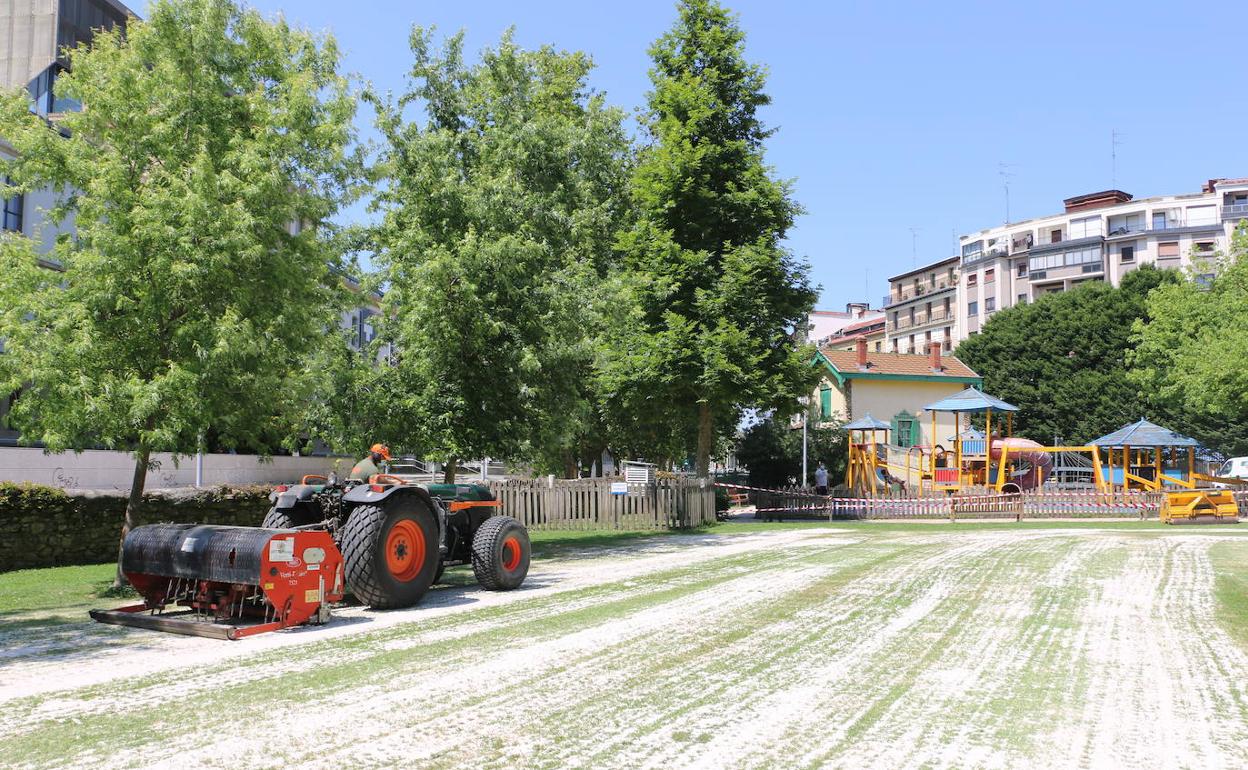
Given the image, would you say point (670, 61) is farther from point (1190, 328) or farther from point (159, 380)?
point (1190, 328)

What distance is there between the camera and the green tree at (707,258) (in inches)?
1053

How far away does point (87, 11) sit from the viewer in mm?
39250

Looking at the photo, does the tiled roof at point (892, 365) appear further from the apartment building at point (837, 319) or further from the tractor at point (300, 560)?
the apartment building at point (837, 319)

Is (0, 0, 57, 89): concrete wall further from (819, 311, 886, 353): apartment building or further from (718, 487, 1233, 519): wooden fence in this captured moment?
(819, 311, 886, 353): apartment building

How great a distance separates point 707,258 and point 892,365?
3253 cm

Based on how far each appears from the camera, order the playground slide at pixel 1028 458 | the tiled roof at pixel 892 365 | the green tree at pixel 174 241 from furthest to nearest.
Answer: the tiled roof at pixel 892 365 → the playground slide at pixel 1028 458 → the green tree at pixel 174 241

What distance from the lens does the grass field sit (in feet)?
17.6

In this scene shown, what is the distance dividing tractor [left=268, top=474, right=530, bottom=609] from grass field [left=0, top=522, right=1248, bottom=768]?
36 cm

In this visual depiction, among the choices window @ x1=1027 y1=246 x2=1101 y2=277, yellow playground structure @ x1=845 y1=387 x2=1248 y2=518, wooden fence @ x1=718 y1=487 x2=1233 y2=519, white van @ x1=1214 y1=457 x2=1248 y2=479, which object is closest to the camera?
wooden fence @ x1=718 y1=487 x2=1233 y2=519

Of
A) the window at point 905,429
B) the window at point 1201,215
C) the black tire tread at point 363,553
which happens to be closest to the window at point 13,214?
the black tire tread at point 363,553

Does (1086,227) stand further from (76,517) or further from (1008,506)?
(76,517)

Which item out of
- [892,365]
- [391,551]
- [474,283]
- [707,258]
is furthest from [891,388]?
[391,551]

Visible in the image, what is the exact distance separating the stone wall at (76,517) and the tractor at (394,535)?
533 cm

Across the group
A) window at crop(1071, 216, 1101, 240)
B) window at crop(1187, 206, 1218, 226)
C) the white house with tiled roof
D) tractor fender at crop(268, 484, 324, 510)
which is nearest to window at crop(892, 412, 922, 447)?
the white house with tiled roof
